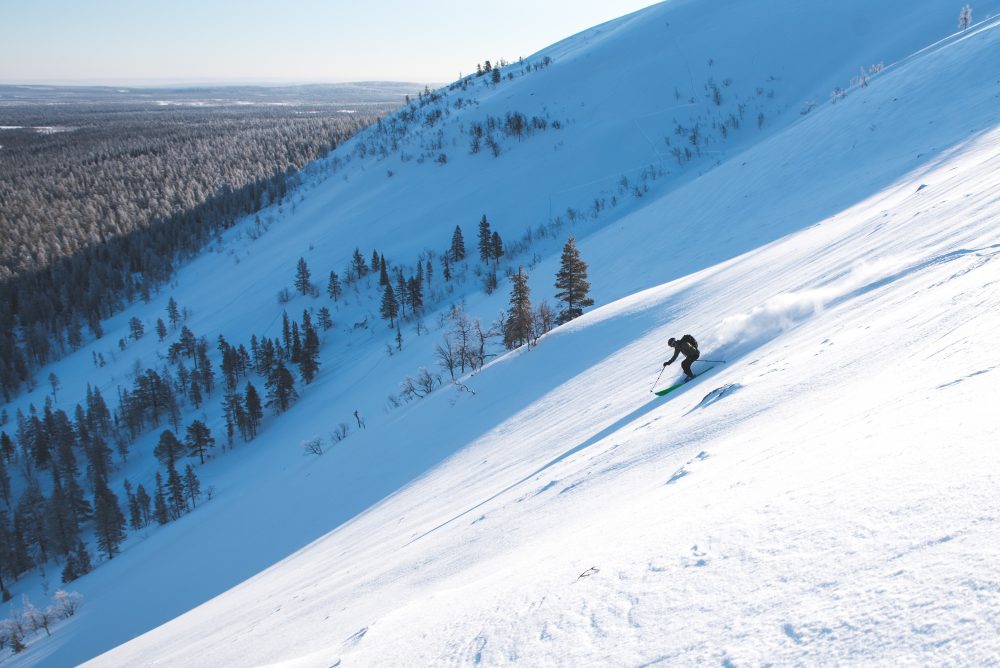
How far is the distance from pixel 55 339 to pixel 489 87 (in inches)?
3454

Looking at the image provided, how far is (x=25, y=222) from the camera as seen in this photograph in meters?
137

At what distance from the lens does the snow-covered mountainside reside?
2.67 metres

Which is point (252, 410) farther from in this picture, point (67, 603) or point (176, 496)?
point (67, 603)

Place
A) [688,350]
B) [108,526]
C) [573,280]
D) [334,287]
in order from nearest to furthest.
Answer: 1. [688,350]
2. [573,280]
3. [108,526]
4. [334,287]

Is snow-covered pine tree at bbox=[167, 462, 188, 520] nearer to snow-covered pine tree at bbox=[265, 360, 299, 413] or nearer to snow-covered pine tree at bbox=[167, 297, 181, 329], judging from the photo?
snow-covered pine tree at bbox=[265, 360, 299, 413]

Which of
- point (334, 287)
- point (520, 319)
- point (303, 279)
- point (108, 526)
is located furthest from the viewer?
point (303, 279)

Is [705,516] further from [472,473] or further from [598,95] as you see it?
[598,95]

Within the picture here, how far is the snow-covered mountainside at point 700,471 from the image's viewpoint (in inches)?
105

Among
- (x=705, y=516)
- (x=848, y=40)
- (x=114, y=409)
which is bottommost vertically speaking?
(x=114, y=409)

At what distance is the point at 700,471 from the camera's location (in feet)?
16.7

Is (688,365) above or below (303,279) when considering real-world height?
above

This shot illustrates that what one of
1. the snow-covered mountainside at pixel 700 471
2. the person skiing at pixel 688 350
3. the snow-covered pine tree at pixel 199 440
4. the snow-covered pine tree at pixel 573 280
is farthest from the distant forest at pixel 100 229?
the person skiing at pixel 688 350

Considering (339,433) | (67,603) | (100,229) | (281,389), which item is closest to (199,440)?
(281,389)

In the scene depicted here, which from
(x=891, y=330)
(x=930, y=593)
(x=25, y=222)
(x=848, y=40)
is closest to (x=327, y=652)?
(x=930, y=593)
